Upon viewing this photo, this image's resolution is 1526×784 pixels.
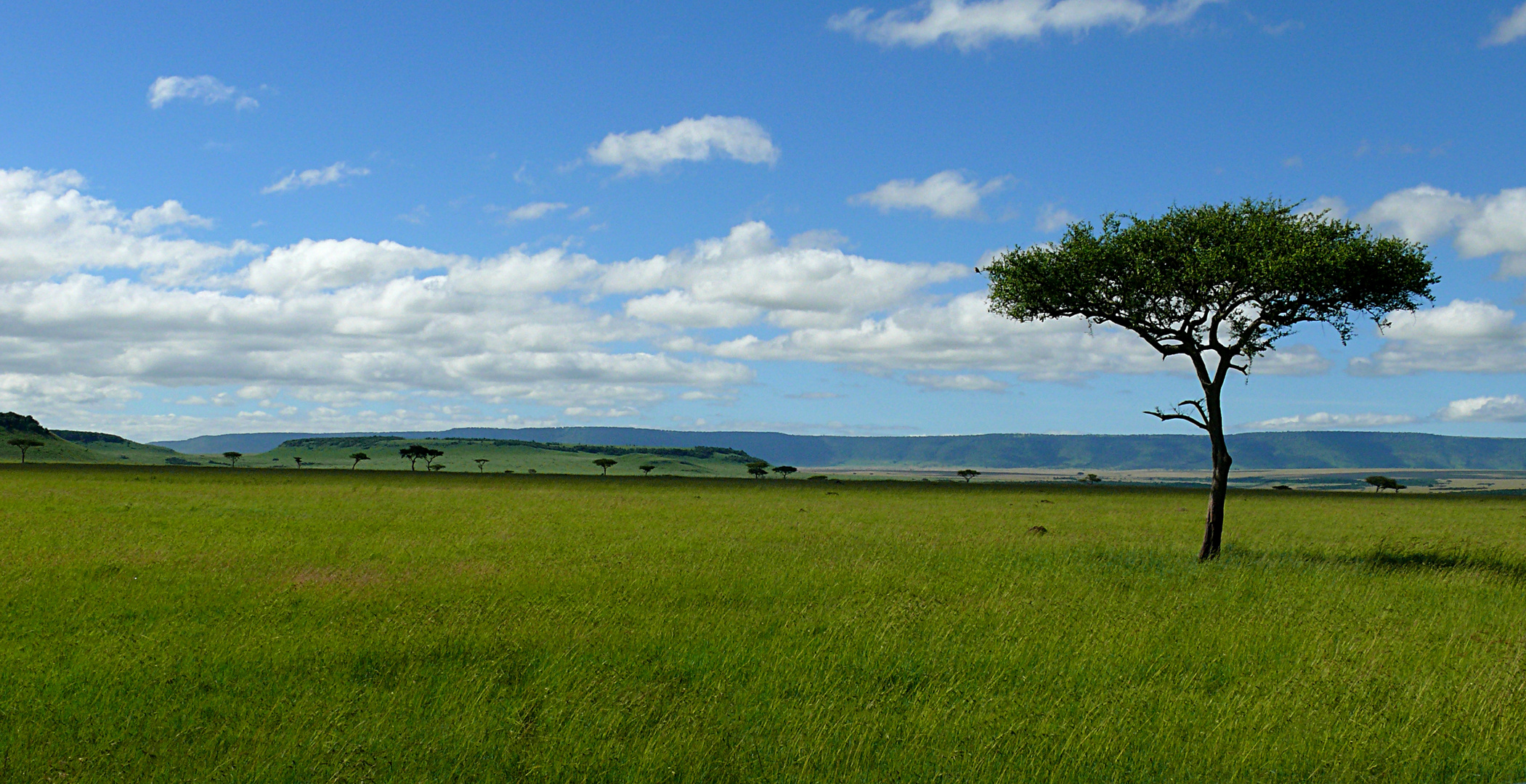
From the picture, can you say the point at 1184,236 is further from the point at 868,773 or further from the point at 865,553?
the point at 868,773

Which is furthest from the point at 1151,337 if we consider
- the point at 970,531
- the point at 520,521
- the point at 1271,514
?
the point at 1271,514

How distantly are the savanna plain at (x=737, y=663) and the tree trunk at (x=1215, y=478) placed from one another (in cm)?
97

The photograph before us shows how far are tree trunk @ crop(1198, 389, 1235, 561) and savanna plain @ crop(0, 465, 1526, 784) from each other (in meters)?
0.97

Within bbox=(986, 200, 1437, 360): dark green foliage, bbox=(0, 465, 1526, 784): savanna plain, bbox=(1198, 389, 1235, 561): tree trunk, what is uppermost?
bbox=(986, 200, 1437, 360): dark green foliage

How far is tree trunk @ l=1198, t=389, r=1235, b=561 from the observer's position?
2705cm

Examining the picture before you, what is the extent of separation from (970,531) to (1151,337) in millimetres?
10922

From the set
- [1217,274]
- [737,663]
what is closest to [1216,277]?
[1217,274]

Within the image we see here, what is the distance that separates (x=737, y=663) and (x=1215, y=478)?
20023mm

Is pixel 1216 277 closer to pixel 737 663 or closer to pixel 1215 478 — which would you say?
pixel 1215 478

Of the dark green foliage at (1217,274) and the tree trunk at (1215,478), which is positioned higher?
the dark green foliage at (1217,274)

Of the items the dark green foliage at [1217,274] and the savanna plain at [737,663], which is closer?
the savanna plain at [737,663]

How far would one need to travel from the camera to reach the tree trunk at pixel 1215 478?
88.7 ft

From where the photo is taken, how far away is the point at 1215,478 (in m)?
27.2

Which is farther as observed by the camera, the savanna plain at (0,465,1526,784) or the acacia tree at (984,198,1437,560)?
the acacia tree at (984,198,1437,560)
